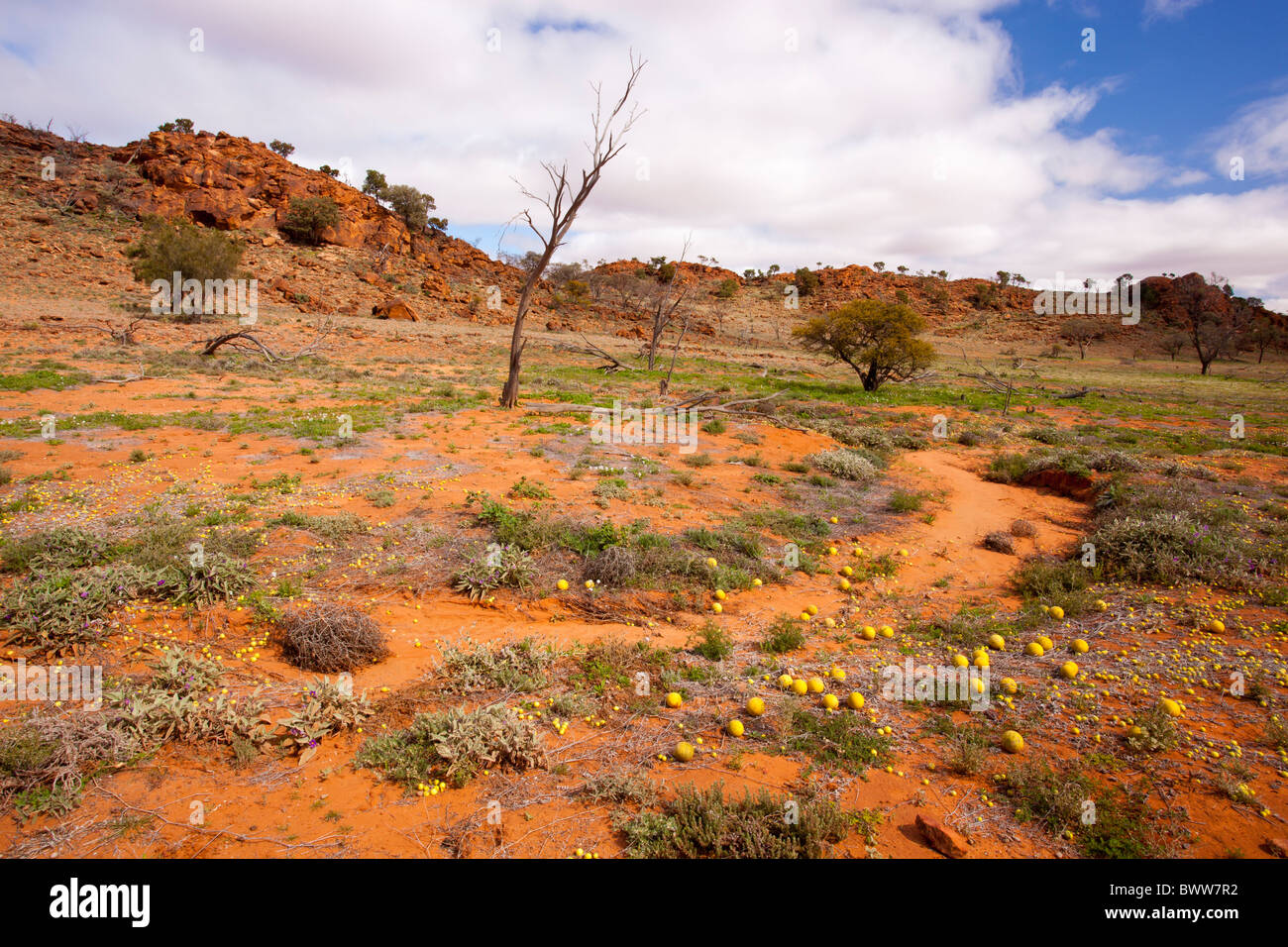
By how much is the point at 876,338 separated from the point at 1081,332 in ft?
169

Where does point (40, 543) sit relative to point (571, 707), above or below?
above

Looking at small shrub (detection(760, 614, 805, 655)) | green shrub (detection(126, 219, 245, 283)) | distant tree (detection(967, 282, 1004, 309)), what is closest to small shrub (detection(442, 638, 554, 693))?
small shrub (detection(760, 614, 805, 655))

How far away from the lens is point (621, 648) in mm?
5648

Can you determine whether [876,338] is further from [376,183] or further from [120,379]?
[376,183]

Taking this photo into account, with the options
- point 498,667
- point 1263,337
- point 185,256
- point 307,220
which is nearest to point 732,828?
point 498,667

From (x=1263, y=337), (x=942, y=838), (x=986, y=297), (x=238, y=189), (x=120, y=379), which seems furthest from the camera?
(x=986, y=297)

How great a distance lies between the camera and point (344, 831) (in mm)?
3539

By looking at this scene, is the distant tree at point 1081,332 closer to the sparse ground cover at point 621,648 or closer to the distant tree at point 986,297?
the distant tree at point 986,297

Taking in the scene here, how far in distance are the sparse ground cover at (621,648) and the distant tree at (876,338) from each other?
1263 centimetres

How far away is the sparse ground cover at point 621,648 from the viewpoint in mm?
3676
